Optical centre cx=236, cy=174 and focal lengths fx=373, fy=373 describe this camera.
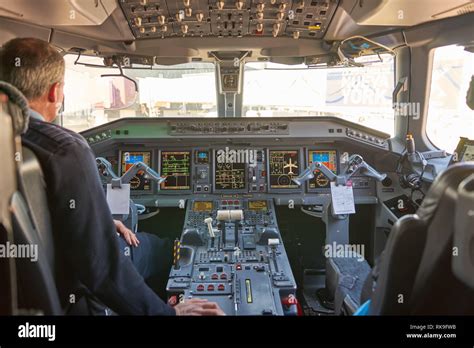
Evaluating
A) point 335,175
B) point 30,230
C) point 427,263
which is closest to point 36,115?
point 30,230

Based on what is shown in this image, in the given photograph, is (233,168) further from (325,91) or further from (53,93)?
(53,93)

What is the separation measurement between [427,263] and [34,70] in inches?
48.2

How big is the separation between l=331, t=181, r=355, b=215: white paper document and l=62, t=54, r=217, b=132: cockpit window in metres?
1.49

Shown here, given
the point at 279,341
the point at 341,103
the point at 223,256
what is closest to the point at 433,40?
the point at 341,103

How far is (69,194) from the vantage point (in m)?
1.06

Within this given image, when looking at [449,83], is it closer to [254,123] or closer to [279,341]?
[254,123]

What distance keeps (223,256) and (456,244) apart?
1.63 metres

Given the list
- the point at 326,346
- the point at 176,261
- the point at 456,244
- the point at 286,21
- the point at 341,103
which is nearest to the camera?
the point at 456,244

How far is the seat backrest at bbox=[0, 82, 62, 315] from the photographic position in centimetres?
89

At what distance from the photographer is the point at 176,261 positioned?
2.22m

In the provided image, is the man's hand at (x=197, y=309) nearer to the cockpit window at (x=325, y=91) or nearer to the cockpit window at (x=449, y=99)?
Result: the cockpit window at (x=449, y=99)

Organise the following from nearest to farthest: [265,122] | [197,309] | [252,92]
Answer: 1. [197,309]
2. [265,122]
3. [252,92]

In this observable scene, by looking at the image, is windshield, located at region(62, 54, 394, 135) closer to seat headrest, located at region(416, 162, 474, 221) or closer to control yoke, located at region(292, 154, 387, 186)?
control yoke, located at region(292, 154, 387, 186)

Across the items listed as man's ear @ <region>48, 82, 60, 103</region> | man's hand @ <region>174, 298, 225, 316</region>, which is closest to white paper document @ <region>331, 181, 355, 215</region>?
man's hand @ <region>174, 298, 225, 316</region>
